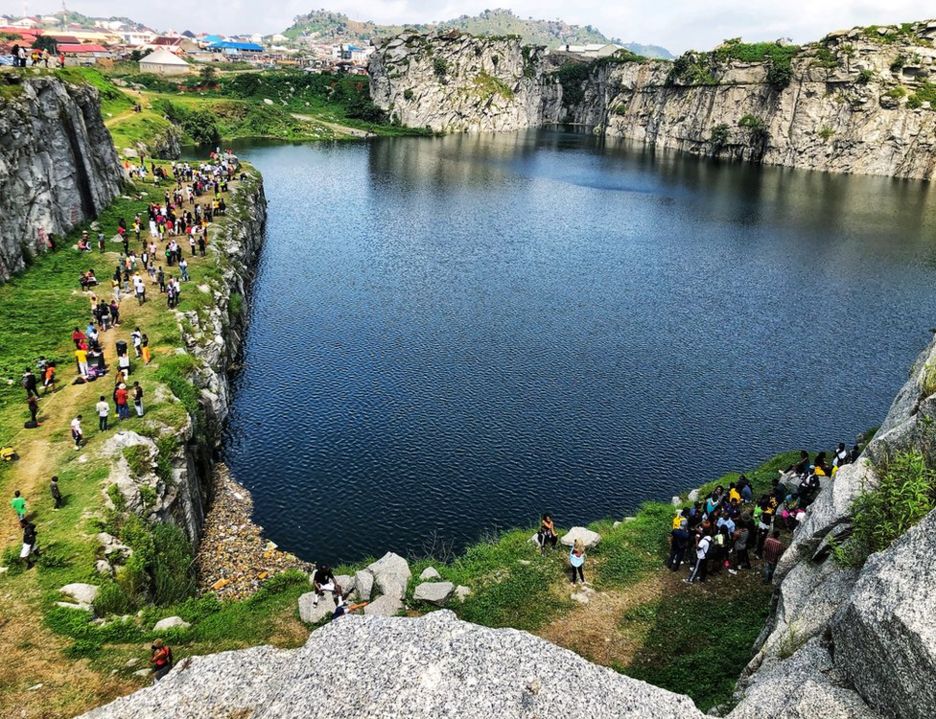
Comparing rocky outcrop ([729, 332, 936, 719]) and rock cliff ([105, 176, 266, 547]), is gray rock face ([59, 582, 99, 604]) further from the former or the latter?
rocky outcrop ([729, 332, 936, 719])

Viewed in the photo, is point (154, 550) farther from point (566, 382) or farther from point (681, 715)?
point (566, 382)

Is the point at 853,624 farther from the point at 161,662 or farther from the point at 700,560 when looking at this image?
the point at 161,662

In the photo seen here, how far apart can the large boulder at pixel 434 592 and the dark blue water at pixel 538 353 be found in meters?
6.40

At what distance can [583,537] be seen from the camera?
31.7 metres

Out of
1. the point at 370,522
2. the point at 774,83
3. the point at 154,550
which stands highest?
the point at 774,83

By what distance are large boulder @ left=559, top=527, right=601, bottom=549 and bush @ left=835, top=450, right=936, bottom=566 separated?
13033mm

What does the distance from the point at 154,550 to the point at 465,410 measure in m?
22.8

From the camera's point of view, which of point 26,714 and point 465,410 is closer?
point 26,714

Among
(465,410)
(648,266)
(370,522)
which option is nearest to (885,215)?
(648,266)

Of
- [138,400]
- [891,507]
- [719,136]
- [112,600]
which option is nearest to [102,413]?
[138,400]

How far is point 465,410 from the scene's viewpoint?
4625cm

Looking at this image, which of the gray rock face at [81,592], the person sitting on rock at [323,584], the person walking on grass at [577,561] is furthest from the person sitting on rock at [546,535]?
the gray rock face at [81,592]

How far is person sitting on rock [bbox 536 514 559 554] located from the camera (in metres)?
31.0

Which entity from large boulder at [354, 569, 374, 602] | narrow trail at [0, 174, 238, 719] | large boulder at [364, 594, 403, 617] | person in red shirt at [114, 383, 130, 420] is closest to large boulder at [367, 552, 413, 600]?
large boulder at [364, 594, 403, 617]
